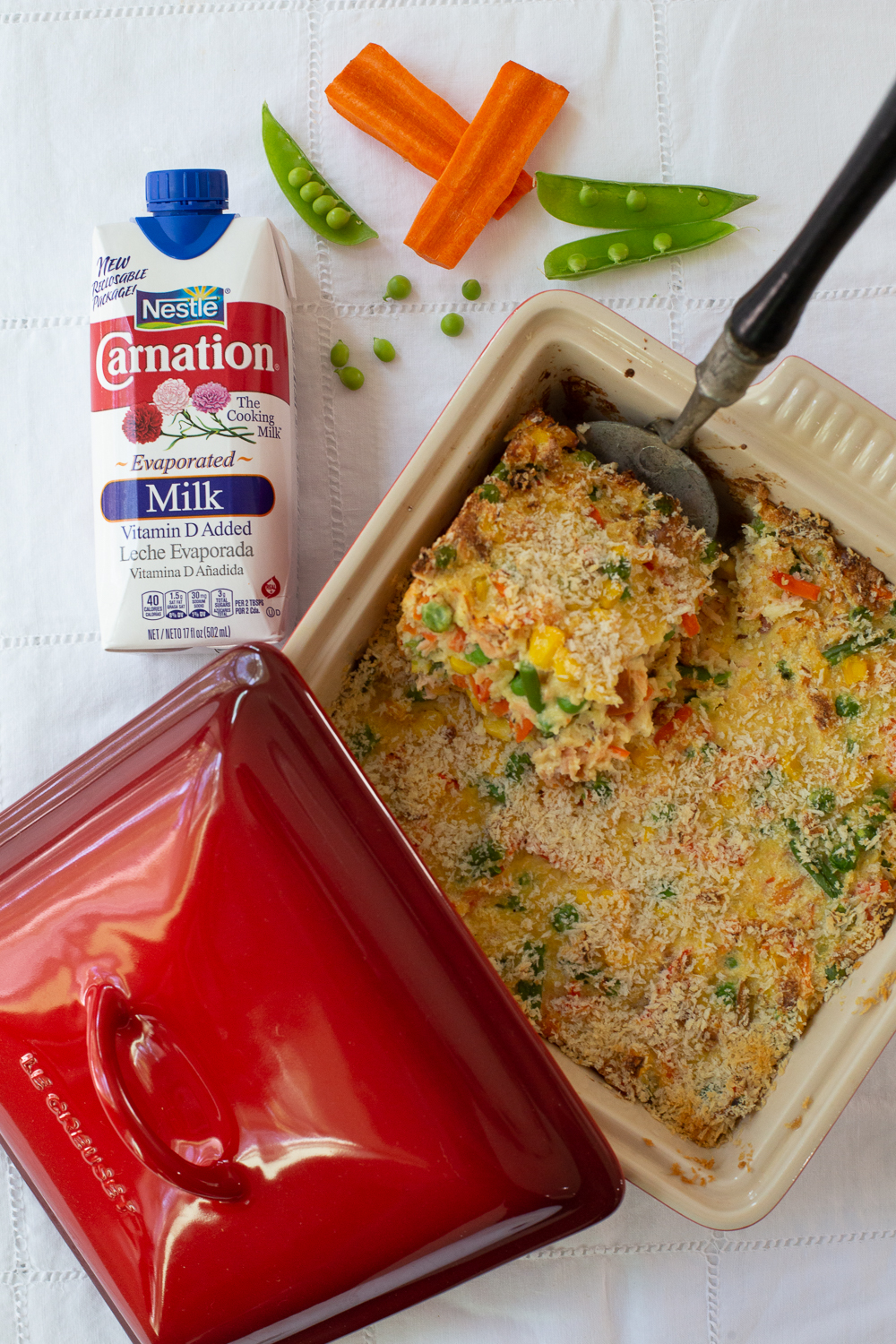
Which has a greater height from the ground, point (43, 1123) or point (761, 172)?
point (761, 172)

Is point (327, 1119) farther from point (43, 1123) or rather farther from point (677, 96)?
point (677, 96)

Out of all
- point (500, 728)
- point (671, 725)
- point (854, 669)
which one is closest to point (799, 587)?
point (854, 669)

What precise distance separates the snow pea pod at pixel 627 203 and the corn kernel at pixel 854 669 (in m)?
0.84

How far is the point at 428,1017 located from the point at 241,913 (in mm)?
282

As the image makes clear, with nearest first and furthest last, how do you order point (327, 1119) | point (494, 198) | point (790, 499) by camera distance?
point (327, 1119)
point (790, 499)
point (494, 198)

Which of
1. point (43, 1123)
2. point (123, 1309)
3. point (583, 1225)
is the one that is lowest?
point (123, 1309)

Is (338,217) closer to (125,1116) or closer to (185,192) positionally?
(185,192)

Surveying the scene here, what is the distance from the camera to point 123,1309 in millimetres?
1308

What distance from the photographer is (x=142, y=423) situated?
59.4 inches

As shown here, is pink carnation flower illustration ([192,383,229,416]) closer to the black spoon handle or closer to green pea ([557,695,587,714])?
green pea ([557,695,587,714])

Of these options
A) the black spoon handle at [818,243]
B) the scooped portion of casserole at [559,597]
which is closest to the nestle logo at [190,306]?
Result: the scooped portion of casserole at [559,597]

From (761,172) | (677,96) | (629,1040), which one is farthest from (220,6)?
(629,1040)

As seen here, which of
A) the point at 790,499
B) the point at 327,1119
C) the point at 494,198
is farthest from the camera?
the point at 494,198

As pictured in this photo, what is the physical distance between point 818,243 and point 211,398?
0.95 m
